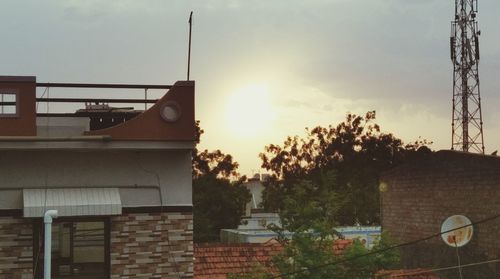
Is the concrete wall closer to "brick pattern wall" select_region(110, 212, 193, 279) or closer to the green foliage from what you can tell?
"brick pattern wall" select_region(110, 212, 193, 279)

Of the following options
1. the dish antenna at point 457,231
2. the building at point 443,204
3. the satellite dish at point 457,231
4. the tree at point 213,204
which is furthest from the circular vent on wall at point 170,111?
the tree at point 213,204

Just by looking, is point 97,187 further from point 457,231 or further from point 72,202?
point 457,231

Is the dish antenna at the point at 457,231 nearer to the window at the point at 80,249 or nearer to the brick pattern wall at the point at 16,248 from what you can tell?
the window at the point at 80,249

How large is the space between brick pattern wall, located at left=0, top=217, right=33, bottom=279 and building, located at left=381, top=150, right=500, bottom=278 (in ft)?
38.9

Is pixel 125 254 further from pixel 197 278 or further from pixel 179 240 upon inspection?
pixel 197 278

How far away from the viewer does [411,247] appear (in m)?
24.1

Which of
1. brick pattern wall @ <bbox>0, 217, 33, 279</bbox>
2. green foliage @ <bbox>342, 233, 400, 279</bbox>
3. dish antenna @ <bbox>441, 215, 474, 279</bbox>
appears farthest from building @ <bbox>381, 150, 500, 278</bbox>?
brick pattern wall @ <bbox>0, 217, 33, 279</bbox>

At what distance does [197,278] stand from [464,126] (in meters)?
30.0

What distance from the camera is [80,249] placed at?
1292 cm

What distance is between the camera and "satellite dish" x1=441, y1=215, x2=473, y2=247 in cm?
2062

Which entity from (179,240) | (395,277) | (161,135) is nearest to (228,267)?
(395,277)

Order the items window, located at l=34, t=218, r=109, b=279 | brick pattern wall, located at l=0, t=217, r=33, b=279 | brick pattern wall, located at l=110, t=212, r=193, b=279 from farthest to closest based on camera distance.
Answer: brick pattern wall, located at l=110, t=212, r=193, b=279 → window, located at l=34, t=218, r=109, b=279 → brick pattern wall, located at l=0, t=217, r=33, b=279

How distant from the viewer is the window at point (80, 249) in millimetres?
12867

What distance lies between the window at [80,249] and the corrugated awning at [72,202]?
1.62ft
